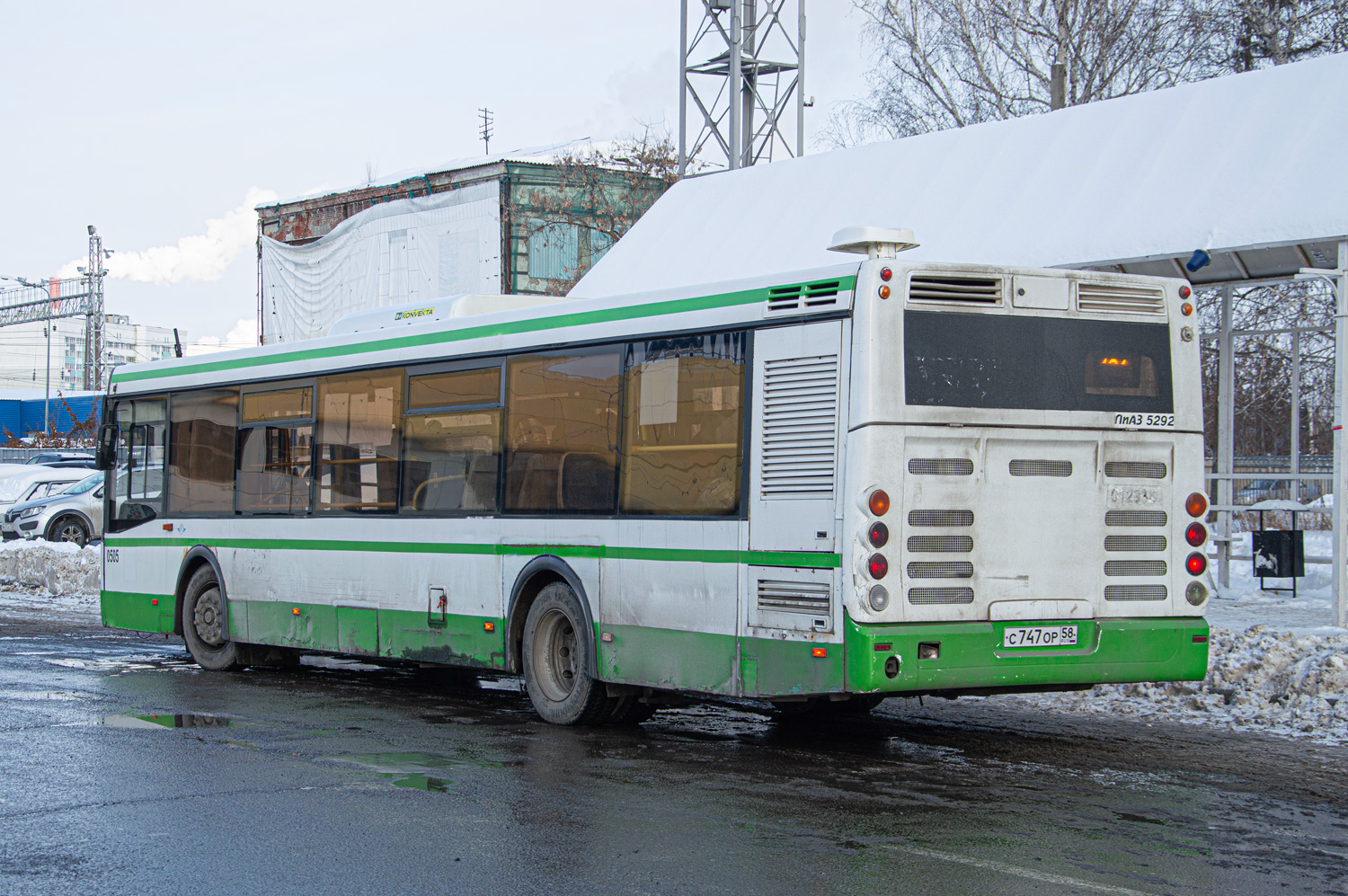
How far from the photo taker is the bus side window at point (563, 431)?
10.1m

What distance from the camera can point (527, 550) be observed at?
35.1 ft

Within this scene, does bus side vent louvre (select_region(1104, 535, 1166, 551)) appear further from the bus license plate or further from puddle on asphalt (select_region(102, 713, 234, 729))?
puddle on asphalt (select_region(102, 713, 234, 729))

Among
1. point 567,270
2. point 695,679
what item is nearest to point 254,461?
point 695,679

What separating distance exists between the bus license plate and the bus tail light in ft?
3.19

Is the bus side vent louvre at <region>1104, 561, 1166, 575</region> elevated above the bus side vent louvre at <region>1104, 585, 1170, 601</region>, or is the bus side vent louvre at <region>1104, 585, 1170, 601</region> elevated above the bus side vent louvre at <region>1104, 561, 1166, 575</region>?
the bus side vent louvre at <region>1104, 561, 1166, 575</region>

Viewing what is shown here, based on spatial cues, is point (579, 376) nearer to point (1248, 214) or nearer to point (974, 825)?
point (974, 825)

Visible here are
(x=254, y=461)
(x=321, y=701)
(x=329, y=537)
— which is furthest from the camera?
(x=254, y=461)

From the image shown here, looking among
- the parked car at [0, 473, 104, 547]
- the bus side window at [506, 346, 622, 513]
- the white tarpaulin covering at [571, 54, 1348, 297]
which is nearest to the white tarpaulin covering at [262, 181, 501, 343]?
the parked car at [0, 473, 104, 547]

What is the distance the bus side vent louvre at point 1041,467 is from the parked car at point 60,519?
26399mm

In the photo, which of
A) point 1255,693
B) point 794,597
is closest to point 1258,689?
point 1255,693

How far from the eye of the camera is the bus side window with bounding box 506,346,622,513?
33.0ft

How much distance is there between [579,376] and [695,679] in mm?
2361

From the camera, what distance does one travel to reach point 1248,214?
13.9 metres

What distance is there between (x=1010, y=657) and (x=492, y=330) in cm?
474
